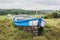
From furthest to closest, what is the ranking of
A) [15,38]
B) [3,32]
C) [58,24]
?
[58,24] → [3,32] → [15,38]

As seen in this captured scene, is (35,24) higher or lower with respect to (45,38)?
higher

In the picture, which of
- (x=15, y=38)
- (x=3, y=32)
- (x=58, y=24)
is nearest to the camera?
(x=15, y=38)

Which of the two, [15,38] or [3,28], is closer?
[15,38]

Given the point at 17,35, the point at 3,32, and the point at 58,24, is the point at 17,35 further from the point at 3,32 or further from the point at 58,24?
the point at 58,24

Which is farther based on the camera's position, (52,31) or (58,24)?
(58,24)

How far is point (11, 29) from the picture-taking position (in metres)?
13.3

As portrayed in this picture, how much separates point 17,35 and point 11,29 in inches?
38.1

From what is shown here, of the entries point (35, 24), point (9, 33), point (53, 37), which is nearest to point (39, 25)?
point (35, 24)

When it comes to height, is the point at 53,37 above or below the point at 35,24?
below

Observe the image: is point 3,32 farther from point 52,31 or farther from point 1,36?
point 52,31

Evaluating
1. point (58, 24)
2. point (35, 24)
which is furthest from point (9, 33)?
point (58, 24)

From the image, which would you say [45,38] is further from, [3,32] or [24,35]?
[3,32]

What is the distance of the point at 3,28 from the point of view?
13.5 m

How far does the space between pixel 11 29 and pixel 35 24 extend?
64.0 inches
